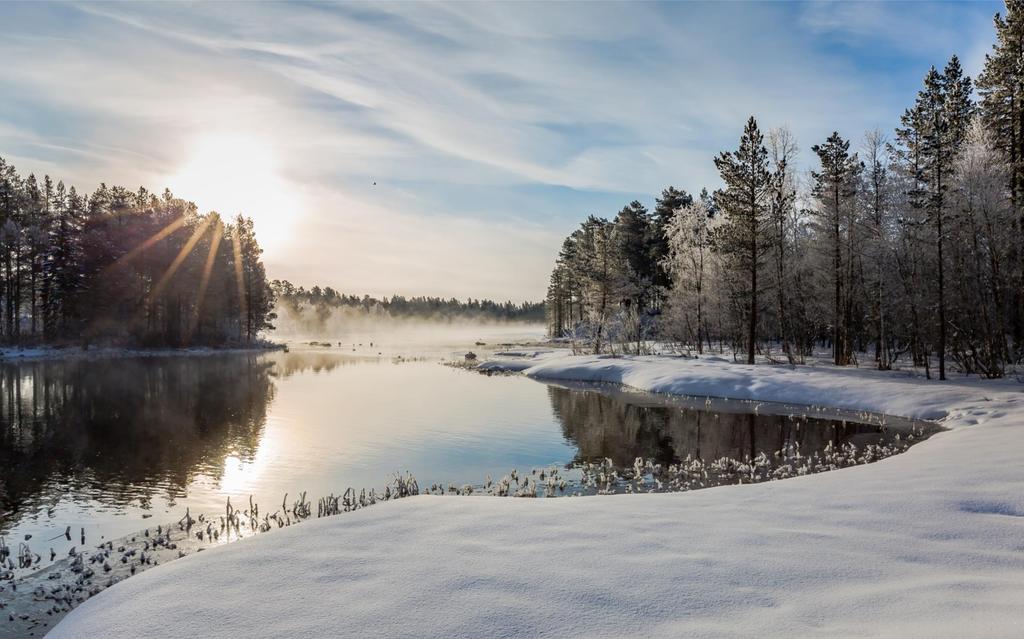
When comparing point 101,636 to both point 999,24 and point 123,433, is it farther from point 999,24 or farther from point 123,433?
point 999,24

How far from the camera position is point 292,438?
19656 millimetres

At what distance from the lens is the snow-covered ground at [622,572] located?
4141mm

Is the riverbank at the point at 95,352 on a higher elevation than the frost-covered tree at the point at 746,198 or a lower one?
lower

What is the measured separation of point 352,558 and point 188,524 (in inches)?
267

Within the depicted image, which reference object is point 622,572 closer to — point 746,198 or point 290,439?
point 290,439

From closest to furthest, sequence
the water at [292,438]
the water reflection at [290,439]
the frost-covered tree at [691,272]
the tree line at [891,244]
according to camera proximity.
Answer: the water at [292,438], the water reflection at [290,439], the tree line at [891,244], the frost-covered tree at [691,272]

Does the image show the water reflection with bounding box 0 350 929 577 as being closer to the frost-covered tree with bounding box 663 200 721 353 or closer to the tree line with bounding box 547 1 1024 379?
the tree line with bounding box 547 1 1024 379

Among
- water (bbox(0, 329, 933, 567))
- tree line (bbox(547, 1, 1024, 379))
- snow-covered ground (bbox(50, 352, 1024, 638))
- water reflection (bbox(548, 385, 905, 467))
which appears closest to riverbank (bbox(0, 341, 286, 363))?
water (bbox(0, 329, 933, 567))

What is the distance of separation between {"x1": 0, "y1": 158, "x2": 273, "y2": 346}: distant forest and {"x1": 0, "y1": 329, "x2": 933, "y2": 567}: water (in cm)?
3127

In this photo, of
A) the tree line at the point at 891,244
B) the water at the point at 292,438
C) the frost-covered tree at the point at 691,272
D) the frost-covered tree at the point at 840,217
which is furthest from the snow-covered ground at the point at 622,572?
the frost-covered tree at the point at 691,272

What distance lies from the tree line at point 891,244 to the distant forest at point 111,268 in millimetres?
49067

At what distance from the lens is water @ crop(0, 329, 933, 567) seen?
42.4 ft

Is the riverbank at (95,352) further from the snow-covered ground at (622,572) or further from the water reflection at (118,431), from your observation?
the snow-covered ground at (622,572)

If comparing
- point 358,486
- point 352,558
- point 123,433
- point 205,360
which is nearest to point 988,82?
point 358,486
